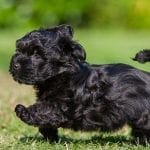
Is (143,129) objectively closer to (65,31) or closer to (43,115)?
(43,115)

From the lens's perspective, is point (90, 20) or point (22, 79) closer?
point (22, 79)

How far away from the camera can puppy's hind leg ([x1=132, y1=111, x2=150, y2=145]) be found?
7.67 meters

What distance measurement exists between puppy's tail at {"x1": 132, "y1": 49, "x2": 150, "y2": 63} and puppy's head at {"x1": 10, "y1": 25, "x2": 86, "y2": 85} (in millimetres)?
642

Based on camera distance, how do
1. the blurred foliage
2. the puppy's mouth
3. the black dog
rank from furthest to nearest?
the blurred foliage → the black dog → the puppy's mouth

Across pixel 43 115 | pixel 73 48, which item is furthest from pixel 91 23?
pixel 43 115

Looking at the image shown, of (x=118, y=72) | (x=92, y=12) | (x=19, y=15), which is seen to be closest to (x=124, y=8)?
(x=92, y=12)

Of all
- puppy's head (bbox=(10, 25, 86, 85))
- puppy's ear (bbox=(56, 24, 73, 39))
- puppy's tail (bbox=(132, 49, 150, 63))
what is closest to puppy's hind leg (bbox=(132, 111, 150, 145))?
puppy's tail (bbox=(132, 49, 150, 63))

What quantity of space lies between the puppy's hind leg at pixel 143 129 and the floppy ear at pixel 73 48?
33.6 inches

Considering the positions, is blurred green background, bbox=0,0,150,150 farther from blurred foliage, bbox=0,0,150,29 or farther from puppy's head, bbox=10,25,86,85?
puppy's head, bbox=10,25,86,85

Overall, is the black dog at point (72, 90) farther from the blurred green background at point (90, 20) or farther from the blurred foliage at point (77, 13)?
the blurred foliage at point (77, 13)

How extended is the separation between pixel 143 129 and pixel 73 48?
1.09 meters

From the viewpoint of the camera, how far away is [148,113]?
25.2ft

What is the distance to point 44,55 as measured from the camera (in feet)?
24.9

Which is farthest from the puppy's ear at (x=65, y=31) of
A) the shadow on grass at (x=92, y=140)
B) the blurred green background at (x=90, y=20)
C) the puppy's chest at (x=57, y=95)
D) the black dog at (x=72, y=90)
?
the blurred green background at (x=90, y=20)
